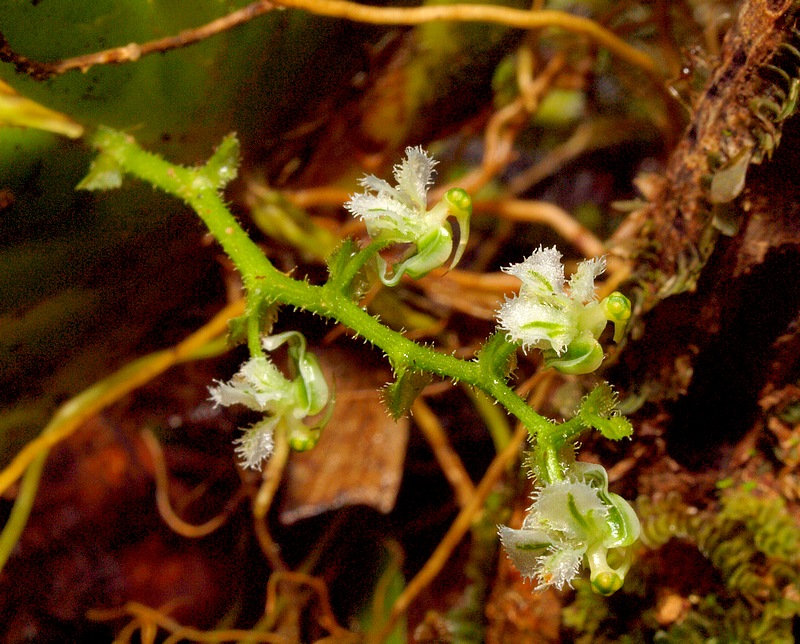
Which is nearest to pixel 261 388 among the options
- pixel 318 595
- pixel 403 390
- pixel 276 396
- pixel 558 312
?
pixel 276 396

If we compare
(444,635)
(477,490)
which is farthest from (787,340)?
(444,635)

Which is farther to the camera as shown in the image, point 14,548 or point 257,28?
A: point 14,548

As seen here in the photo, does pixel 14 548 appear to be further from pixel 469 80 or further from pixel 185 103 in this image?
pixel 469 80

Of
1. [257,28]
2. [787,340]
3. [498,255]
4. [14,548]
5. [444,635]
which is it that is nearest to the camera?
[787,340]

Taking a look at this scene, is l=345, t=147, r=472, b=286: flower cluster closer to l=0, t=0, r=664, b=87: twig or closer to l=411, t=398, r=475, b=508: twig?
l=0, t=0, r=664, b=87: twig

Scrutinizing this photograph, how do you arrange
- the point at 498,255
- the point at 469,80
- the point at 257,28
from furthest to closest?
1. the point at 498,255
2. the point at 469,80
3. the point at 257,28

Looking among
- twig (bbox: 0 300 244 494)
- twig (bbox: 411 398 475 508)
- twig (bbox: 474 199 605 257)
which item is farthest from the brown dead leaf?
twig (bbox: 474 199 605 257)
